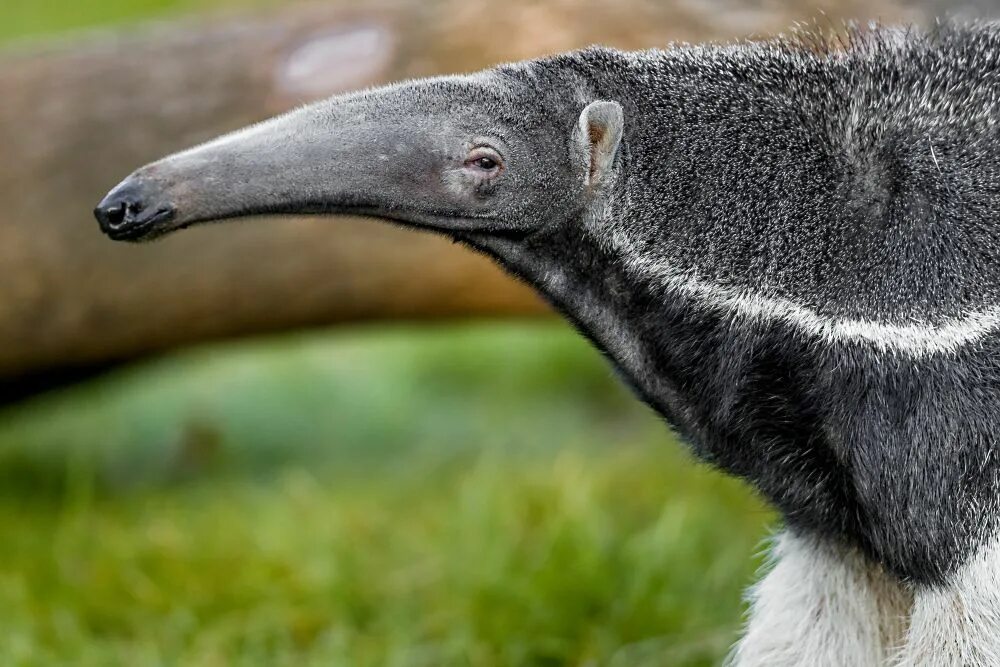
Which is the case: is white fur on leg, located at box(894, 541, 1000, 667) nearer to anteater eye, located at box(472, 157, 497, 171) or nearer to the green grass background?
the green grass background

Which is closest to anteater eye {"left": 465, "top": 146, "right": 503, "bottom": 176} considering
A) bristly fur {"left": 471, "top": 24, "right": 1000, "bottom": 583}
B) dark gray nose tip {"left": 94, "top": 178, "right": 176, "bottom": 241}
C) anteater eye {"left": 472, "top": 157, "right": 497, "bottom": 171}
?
anteater eye {"left": 472, "top": 157, "right": 497, "bottom": 171}

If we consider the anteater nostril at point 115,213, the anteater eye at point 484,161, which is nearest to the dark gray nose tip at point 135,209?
the anteater nostril at point 115,213

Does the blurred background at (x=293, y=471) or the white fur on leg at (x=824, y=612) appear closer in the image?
the white fur on leg at (x=824, y=612)

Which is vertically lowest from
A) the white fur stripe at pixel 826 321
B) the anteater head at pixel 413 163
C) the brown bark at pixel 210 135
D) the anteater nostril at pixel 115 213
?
the white fur stripe at pixel 826 321

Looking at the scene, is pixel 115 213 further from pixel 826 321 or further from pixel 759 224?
pixel 826 321

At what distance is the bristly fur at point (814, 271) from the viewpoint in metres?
2.79

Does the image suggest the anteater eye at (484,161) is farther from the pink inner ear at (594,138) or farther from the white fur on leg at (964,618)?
the white fur on leg at (964,618)

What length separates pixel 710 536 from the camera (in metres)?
5.22

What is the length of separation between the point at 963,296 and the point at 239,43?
11.1 feet

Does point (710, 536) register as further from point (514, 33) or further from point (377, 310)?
point (514, 33)

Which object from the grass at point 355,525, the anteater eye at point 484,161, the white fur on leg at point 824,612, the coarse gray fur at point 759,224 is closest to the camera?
the coarse gray fur at point 759,224

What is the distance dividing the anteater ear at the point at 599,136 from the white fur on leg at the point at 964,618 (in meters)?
1.15

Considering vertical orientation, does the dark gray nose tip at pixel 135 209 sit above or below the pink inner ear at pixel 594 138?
below

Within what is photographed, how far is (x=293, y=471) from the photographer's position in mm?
6797
